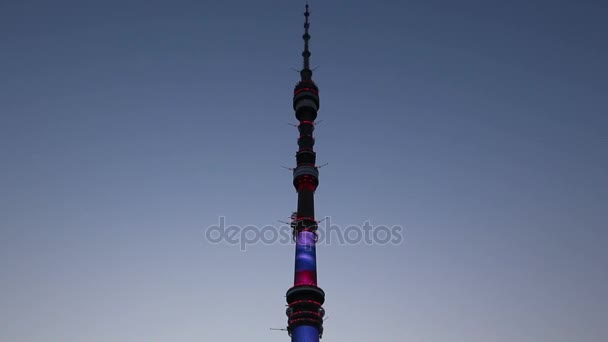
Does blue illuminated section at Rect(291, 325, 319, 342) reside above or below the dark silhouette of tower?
below

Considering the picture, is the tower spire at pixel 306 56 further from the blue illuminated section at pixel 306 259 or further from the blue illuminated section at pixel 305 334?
the blue illuminated section at pixel 305 334

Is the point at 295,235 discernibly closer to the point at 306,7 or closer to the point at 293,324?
the point at 293,324

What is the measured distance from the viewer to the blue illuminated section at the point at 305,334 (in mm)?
96438

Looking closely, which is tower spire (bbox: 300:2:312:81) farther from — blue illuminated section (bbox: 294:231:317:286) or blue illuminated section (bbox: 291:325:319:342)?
blue illuminated section (bbox: 291:325:319:342)

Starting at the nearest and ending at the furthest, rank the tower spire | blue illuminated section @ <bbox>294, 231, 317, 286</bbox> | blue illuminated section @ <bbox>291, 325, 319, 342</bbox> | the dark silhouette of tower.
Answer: blue illuminated section @ <bbox>291, 325, 319, 342</bbox> < the dark silhouette of tower < blue illuminated section @ <bbox>294, 231, 317, 286</bbox> < the tower spire

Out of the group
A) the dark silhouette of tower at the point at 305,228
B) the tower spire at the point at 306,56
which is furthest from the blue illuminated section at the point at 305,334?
the tower spire at the point at 306,56

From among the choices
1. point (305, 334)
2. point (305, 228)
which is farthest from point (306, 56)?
point (305, 334)

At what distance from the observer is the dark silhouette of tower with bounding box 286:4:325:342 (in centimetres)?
9769

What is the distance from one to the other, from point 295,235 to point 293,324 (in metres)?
19.3

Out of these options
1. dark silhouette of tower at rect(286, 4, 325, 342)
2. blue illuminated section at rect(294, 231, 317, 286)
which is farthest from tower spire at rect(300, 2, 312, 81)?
blue illuminated section at rect(294, 231, 317, 286)

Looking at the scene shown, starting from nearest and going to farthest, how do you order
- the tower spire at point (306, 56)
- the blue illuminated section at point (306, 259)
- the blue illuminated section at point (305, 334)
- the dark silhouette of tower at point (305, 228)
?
the blue illuminated section at point (305, 334)
the dark silhouette of tower at point (305, 228)
the blue illuminated section at point (306, 259)
the tower spire at point (306, 56)

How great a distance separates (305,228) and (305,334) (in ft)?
69.1

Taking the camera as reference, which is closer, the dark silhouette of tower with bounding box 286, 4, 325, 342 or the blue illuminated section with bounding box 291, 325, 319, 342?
the blue illuminated section with bounding box 291, 325, 319, 342

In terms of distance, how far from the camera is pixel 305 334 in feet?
317
